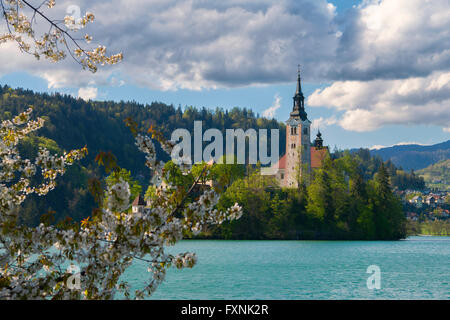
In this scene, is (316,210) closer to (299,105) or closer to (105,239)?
(299,105)

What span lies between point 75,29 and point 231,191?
74122mm

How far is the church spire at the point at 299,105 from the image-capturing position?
10238 cm

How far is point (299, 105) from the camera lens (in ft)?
341

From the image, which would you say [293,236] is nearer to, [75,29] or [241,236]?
[241,236]

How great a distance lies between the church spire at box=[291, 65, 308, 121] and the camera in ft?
336

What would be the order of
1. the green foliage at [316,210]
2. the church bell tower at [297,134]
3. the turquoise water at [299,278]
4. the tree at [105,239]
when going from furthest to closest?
the church bell tower at [297,134]
the green foliage at [316,210]
the turquoise water at [299,278]
the tree at [105,239]

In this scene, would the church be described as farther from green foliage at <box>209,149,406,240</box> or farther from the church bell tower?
green foliage at <box>209,149,406,240</box>

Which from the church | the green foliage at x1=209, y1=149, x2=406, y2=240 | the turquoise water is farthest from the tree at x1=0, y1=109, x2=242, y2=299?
the church

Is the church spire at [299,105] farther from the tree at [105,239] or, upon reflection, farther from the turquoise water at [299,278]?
the tree at [105,239]

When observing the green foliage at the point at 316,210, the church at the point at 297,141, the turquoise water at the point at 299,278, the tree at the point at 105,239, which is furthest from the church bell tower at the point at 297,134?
the tree at the point at 105,239

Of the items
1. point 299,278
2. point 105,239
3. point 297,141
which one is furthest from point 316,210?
point 105,239

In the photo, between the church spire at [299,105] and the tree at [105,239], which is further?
the church spire at [299,105]
